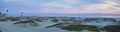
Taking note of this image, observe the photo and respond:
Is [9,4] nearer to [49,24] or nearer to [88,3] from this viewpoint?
[49,24]

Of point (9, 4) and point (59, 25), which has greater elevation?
point (9, 4)

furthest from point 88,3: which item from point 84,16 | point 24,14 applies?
point 24,14

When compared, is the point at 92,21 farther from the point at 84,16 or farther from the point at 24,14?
the point at 24,14

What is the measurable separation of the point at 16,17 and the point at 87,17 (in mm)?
968

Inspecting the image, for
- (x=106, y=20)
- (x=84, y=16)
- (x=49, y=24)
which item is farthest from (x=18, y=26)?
(x=106, y=20)

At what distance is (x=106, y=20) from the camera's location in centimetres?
399

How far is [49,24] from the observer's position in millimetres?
4094

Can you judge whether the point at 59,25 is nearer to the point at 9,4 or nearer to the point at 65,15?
the point at 65,15

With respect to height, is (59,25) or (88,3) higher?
(88,3)

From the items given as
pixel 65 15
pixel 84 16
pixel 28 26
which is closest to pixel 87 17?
pixel 84 16

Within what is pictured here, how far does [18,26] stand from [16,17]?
135 mm

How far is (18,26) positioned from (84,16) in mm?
921

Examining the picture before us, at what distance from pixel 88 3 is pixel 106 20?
1.10 feet

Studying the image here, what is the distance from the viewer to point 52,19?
13.4 ft
